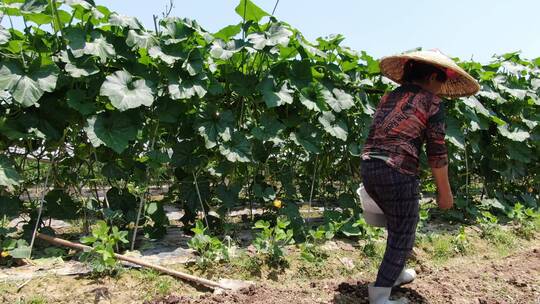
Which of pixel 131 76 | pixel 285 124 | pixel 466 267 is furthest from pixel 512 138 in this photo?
pixel 131 76

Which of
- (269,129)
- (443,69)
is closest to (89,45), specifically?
(269,129)

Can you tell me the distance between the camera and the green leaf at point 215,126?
332 cm

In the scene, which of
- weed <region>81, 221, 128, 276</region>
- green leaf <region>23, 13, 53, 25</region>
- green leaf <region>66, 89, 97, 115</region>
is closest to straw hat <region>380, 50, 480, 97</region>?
green leaf <region>66, 89, 97, 115</region>

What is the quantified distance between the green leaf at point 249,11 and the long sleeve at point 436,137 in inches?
61.2

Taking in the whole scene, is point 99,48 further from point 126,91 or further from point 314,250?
point 314,250

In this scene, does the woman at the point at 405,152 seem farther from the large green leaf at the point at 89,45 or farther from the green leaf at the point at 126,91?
the large green leaf at the point at 89,45

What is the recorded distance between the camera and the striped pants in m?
2.48

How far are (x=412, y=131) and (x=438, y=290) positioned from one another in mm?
1168

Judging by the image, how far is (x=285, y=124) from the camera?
12.3ft

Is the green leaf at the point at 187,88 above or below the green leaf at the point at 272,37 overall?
below

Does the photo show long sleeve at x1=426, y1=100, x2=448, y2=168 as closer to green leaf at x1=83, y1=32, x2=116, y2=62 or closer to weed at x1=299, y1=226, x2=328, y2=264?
weed at x1=299, y1=226, x2=328, y2=264

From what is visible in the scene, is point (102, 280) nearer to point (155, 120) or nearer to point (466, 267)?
point (155, 120)

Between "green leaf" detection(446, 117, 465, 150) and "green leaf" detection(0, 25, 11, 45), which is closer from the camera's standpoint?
"green leaf" detection(0, 25, 11, 45)

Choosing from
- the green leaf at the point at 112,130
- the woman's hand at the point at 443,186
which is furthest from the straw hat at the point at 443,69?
the green leaf at the point at 112,130
